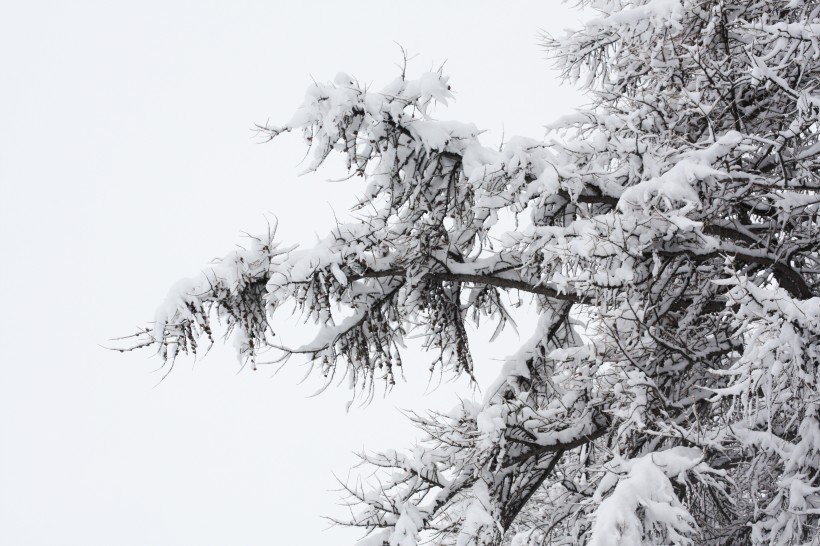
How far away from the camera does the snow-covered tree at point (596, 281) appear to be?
425cm

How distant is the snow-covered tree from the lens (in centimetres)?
425

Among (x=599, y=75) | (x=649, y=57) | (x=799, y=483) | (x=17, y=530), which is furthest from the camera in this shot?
(x=17, y=530)

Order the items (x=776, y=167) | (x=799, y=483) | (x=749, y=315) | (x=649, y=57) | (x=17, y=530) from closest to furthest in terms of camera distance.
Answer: (x=749, y=315) → (x=799, y=483) → (x=776, y=167) → (x=649, y=57) → (x=17, y=530)

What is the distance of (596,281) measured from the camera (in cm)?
430

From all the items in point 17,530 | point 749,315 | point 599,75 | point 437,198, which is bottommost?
point 749,315

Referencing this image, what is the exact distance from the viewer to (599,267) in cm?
445

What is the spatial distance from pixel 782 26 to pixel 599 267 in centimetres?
172

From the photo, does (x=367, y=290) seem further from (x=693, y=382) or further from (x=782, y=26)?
(x=782, y=26)

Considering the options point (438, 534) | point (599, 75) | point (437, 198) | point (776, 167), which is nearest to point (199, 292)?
point (437, 198)

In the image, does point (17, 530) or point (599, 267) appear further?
point (17, 530)

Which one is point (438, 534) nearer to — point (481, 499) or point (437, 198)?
point (481, 499)

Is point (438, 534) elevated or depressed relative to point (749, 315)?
elevated

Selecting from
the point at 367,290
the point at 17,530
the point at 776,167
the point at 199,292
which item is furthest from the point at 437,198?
the point at 17,530

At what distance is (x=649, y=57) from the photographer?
20.5 feet
